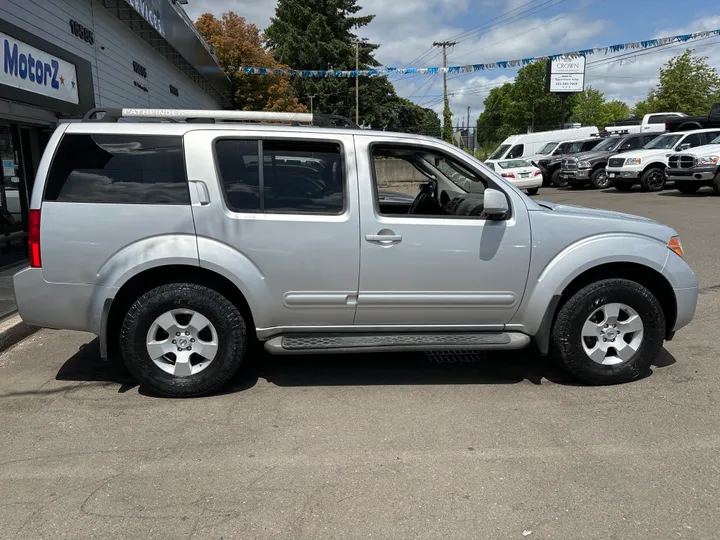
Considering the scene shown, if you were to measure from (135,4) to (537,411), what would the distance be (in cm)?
1053

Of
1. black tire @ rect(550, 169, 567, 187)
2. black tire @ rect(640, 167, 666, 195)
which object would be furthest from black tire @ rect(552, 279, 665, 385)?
black tire @ rect(550, 169, 567, 187)

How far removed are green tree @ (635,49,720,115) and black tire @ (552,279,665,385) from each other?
50554 millimetres

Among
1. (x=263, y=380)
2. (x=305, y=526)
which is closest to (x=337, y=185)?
(x=263, y=380)

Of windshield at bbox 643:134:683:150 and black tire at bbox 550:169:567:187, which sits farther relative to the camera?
black tire at bbox 550:169:567:187

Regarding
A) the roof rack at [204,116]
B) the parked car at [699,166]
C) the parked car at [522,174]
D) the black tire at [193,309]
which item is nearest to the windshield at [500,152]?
the parked car at [522,174]

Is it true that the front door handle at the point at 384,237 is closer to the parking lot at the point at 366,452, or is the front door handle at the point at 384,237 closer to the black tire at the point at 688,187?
the parking lot at the point at 366,452

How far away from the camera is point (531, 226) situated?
405 centimetres

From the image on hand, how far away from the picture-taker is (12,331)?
5.15 m

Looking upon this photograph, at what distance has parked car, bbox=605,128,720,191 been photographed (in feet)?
61.8

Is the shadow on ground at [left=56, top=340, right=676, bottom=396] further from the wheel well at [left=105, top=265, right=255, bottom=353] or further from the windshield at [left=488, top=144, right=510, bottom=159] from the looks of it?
the windshield at [left=488, top=144, right=510, bottom=159]

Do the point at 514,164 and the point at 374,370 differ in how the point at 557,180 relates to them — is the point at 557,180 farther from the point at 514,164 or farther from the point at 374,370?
the point at 374,370

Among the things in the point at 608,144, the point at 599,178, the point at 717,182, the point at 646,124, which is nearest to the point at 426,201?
the point at 717,182

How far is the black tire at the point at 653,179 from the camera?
19094 mm

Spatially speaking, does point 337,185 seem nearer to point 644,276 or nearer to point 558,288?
point 558,288
